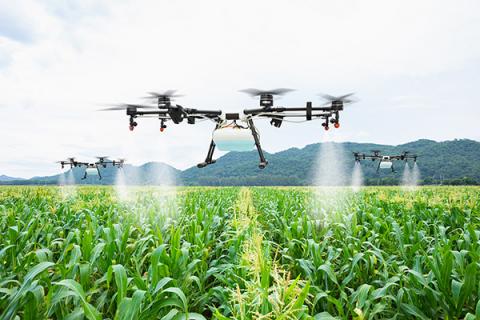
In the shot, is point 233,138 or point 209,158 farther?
point 209,158

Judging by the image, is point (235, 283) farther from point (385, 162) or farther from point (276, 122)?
point (385, 162)

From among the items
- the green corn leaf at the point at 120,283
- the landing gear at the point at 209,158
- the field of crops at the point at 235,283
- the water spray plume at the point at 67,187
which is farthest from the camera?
the water spray plume at the point at 67,187

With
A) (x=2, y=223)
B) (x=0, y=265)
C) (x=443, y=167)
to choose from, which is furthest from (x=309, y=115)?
(x=443, y=167)

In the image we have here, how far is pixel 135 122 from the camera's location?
16.0ft

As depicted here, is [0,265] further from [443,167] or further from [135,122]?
[443,167]

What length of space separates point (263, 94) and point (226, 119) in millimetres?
609

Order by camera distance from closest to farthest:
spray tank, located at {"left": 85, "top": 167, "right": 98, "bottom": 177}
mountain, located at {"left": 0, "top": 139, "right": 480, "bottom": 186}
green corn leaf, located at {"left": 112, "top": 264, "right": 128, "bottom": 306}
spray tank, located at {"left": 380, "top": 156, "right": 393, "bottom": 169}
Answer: green corn leaf, located at {"left": 112, "top": 264, "right": 128, "bottom": 306} < spray tank, located at {"left": 380, "top": 156, "right": 393, "bottom": 169} < spray tank, located at {"left": 85, "top": 167, "right": 98, "bottom": 177} < mountain, located at {"left": 0, "top": 139, "right": 480, "bottom": 186}

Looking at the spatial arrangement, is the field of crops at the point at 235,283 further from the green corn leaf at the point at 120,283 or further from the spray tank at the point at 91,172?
the spray tank at the point at 91,172

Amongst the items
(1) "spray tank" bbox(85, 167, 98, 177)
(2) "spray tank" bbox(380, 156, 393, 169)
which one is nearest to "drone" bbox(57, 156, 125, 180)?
(1) "spray tank" bbox(85, 167, 98, 177)

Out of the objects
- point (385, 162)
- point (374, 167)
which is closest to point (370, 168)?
point (374, 167)

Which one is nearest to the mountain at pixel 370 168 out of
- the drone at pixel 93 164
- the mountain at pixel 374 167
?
the mountain at pixel 374 167

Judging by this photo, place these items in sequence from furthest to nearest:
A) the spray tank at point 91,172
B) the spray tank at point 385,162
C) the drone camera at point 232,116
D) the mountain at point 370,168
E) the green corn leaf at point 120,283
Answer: the mountain at point 370,168 → the spray tank at point 91,172 → the spray tank at point 385,162 → the drone camera at point 232,116 → the green corn leaf at point 120,283

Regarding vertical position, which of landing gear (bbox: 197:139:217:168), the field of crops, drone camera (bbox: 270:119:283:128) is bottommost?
the field of crops

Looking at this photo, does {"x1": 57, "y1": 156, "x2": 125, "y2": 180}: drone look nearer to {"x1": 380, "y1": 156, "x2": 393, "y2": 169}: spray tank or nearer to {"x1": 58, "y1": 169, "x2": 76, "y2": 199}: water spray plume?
{"x1": 58, "y1": 169, "x2": 76, "y2": 199}: water spray plume
